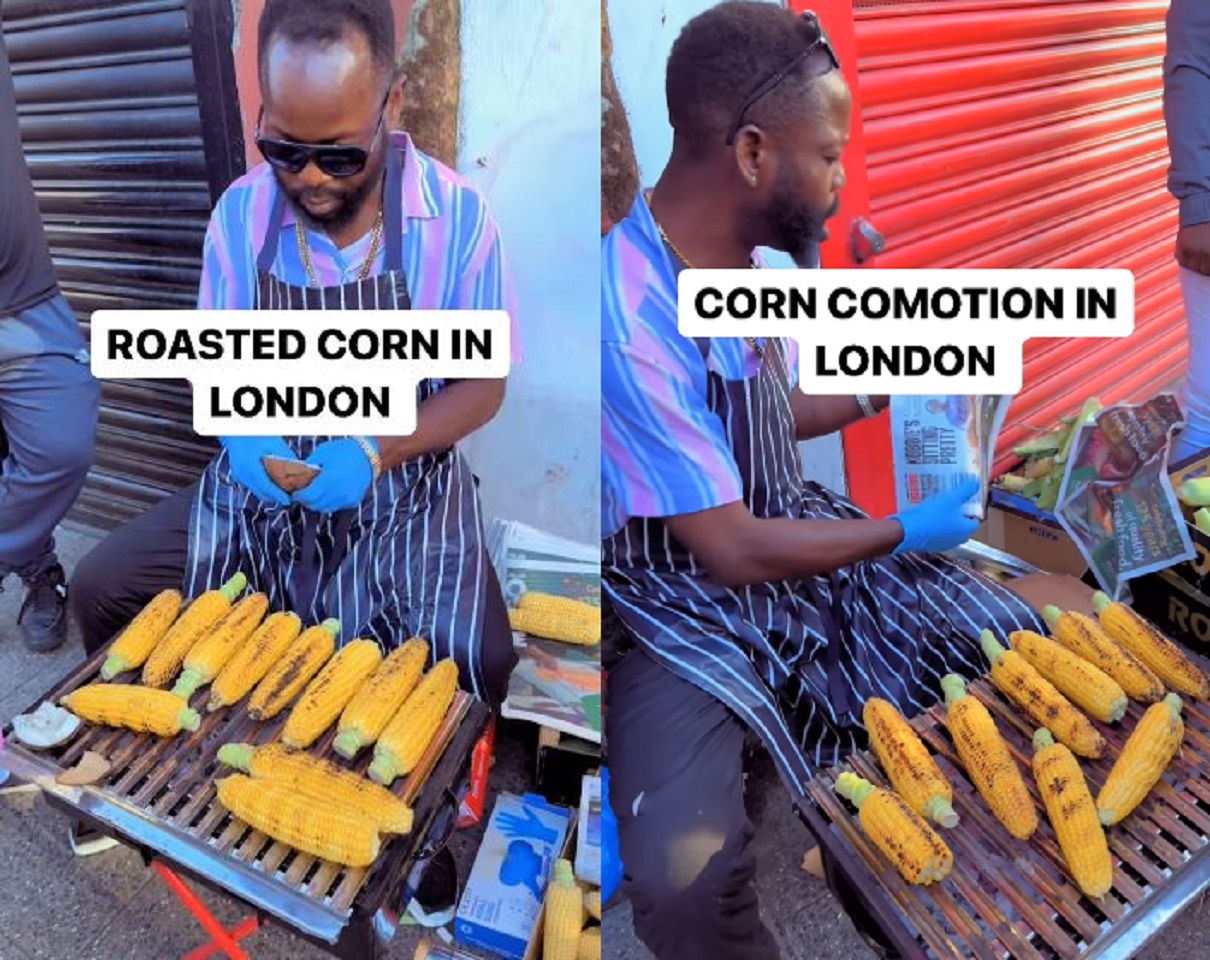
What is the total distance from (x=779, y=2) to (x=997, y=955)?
204 centimetres

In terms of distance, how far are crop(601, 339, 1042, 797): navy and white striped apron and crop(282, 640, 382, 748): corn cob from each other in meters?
0.62

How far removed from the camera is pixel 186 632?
2.40m

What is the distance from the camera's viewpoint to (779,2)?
7.68 ft

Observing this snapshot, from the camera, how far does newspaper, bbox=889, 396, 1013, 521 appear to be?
2510 mm

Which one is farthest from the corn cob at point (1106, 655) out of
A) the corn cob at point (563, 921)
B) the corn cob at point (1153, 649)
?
the corn cob at point (563, 921)

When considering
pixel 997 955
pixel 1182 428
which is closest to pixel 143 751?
pixel 997 955

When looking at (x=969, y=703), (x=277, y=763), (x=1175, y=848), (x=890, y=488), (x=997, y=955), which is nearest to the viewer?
(x=997, y=955)

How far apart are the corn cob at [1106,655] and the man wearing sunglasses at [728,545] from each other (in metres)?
0.14

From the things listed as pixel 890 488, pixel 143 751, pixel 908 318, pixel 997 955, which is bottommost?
pixel 997 955

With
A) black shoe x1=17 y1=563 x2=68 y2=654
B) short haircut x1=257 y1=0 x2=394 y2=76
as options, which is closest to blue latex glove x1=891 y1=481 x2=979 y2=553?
short haircut x1=257 y1=0 x2=394 y2=76

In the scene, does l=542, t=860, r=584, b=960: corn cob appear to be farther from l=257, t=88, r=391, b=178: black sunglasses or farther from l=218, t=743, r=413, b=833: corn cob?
l=257, t=88, r=391, b=178: black sunglasses

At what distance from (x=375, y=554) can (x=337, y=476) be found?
286mm

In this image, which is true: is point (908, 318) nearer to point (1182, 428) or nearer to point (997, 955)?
point (997, 955)

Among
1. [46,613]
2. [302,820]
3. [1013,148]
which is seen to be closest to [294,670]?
[302,820]
